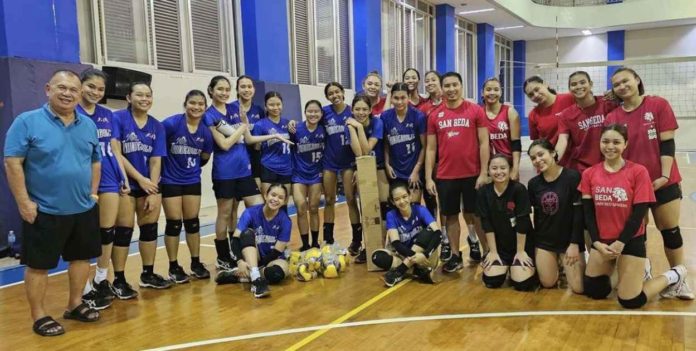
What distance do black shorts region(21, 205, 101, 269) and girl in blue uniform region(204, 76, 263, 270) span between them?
1326 mm

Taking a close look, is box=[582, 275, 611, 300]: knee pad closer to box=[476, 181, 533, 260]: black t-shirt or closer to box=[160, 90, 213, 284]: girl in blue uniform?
box=[476, 181, 533, 260]: black t-shirt

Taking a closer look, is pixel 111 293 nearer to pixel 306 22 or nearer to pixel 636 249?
pixel 636 249

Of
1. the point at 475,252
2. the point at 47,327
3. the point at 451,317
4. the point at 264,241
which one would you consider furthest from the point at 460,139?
the point at 47,327

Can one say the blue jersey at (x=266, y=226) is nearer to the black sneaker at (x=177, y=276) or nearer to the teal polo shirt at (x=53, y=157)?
the black sneaker at (x=177, y=276)

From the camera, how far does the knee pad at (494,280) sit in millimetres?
4078

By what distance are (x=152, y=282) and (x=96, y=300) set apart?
1.88 feet

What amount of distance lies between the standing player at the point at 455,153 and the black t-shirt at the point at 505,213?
0.27 metres

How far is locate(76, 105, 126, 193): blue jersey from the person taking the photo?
12.3 ft

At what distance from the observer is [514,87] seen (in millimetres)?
21453

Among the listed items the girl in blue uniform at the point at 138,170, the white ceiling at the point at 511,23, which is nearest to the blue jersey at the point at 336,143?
the girl in blue uniform at the point at 138,170

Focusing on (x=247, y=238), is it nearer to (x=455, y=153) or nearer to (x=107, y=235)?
(x=107, y=235)

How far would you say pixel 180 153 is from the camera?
4.31 metres

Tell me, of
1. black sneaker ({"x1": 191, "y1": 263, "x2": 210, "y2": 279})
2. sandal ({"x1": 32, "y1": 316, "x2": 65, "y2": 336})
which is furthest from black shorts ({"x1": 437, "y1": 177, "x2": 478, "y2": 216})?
sandal ({"x1": 32, "y1": 316, "x2": 65, "y2": 336})

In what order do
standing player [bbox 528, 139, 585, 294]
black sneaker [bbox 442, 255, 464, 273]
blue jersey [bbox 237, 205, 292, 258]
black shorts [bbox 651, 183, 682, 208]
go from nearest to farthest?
black shorts [bbox 651, 183, 682, 208] → standing player [bbox 528, 139, 585, 294] → blue jersey [bbox 237, 205, 292, 258] → black sneaker [bbox 442, 255, 464, 273]
